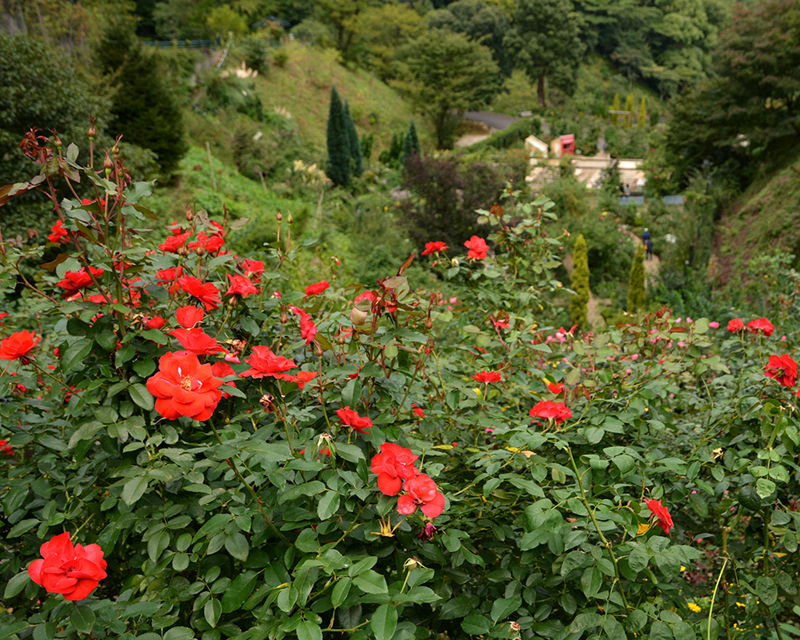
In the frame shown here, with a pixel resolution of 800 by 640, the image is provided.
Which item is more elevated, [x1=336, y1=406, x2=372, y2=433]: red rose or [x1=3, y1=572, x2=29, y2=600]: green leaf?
[x1=336, y1=406, x2=372, y2=433]: red rose

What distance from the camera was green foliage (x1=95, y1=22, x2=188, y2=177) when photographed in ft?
25.1

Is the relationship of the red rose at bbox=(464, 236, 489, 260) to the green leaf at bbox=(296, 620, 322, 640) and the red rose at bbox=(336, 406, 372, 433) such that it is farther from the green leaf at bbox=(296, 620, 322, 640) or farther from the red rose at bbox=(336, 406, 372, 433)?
the green leaf at bbox=(296, 620, 322, 640)

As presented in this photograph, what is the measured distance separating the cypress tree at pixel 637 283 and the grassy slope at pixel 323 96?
10.2 m

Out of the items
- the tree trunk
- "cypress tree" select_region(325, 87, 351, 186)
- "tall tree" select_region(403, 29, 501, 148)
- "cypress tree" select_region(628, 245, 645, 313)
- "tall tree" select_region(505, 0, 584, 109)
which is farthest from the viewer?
the tree trunk

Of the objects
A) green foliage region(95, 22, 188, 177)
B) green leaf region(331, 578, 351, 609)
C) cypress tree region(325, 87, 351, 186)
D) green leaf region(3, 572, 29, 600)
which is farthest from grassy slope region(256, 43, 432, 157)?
green leaf region(331, 578, 351, 609)

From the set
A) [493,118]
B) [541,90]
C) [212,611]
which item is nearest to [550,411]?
[212,611]

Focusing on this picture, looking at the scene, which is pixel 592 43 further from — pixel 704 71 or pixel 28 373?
pixel 28 373

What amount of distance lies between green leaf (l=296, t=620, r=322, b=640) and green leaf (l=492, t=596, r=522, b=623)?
380mm

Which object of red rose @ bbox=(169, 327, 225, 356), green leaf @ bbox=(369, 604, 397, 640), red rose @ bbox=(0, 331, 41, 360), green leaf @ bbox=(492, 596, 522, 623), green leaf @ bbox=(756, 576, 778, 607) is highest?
red rose @ bbox=(169, 327, 225, 356)

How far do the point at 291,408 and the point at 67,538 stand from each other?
451 mm

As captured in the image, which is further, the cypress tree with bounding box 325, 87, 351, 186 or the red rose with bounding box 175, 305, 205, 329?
the cypress tree with bounding box 325, 87, 351, 186

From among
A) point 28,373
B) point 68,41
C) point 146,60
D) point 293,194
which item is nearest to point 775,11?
point 293,194

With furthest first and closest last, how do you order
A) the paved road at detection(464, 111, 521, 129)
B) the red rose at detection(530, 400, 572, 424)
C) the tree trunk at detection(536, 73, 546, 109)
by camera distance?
the tree trunk at detection(536, 73, 546, 109) < the paved road at detection(464, 111, 521, 129) < the red rose at detection(530, 400, 572, 424)

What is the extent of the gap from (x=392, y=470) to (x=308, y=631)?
0.88 ft
